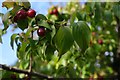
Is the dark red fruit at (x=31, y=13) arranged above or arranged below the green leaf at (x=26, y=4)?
below

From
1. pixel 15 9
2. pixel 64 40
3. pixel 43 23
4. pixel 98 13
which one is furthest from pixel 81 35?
pixel 98 13

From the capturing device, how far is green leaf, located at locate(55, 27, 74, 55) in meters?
0.98

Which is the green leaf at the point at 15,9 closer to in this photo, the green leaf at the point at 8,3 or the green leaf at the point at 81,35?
the green leaf at the point at 8,3

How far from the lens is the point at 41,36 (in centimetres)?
114

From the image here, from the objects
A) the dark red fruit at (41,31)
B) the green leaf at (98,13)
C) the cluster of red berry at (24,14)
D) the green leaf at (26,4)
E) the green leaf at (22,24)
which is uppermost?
the green leaf at (26,4)

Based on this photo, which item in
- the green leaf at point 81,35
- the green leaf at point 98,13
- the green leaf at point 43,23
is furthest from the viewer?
the green leaf at point 98,13

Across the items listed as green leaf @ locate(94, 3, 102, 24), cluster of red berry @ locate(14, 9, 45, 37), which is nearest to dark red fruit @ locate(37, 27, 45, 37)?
cluster of red berry @ locate(14, 9, 45, 37)

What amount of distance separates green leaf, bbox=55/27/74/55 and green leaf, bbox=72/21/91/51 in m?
0.02

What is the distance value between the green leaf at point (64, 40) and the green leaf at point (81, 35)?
0.02 meters

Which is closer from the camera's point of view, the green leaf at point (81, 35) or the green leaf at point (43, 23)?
the green leaf at point (81, 35)

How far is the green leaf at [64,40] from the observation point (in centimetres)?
98

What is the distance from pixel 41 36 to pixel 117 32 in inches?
81.9

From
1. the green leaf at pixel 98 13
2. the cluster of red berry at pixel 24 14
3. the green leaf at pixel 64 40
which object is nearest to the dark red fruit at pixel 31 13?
the cluster of red berry at pixel 24 14

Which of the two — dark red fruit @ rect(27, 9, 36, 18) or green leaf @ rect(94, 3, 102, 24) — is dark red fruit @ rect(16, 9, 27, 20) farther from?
green leaf @ rect(94, 3, 102, 24)
